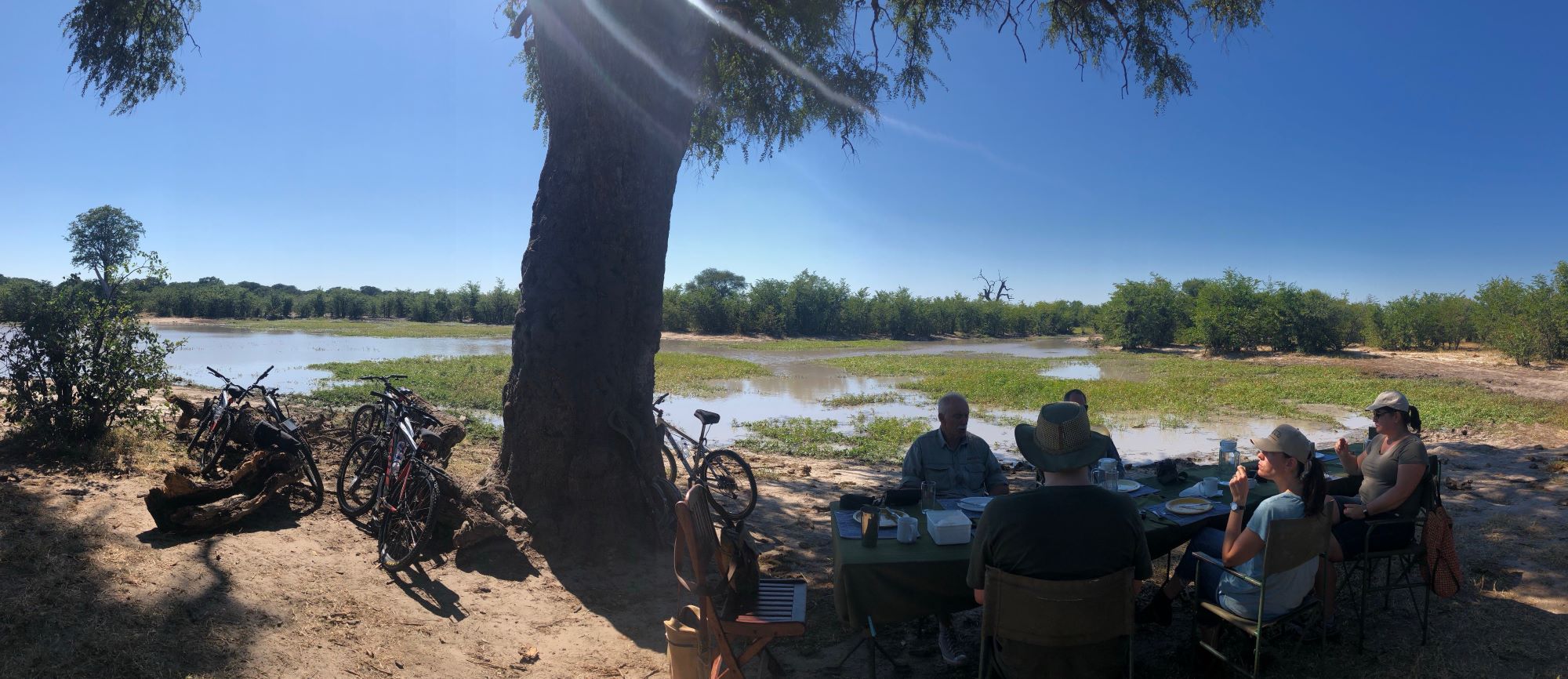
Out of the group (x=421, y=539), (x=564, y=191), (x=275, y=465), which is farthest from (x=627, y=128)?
(x=275, y=465)

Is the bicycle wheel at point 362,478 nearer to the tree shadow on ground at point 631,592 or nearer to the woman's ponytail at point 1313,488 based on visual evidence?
the tree shadow on ground at point 631,592

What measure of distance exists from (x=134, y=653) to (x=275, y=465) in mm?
2442

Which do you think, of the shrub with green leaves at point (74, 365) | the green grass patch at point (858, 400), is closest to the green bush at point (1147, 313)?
the green grass patch at point (858, 400)

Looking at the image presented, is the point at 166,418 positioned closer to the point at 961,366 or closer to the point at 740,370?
the point at 740,370

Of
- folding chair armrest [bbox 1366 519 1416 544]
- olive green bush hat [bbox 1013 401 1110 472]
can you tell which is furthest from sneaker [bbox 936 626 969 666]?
folding chair armrest [bbox 1366 519 1416 544]

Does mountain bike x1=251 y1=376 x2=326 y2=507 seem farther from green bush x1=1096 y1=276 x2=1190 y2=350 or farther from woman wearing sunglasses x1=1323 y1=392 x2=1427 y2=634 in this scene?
green bush x1=1096 y1=276 x2=1190 y2=350

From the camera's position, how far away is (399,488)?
4.94 m

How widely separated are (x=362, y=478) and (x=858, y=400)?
11937 mm

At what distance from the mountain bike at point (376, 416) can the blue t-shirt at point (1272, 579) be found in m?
6.01

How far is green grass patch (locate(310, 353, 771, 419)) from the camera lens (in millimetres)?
13883

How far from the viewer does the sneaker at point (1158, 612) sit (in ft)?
12.2

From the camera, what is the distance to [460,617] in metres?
4.12

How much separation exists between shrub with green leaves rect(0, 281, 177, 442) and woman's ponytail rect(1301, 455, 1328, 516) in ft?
26.6

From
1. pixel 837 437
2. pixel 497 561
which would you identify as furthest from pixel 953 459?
pixel 837 437
